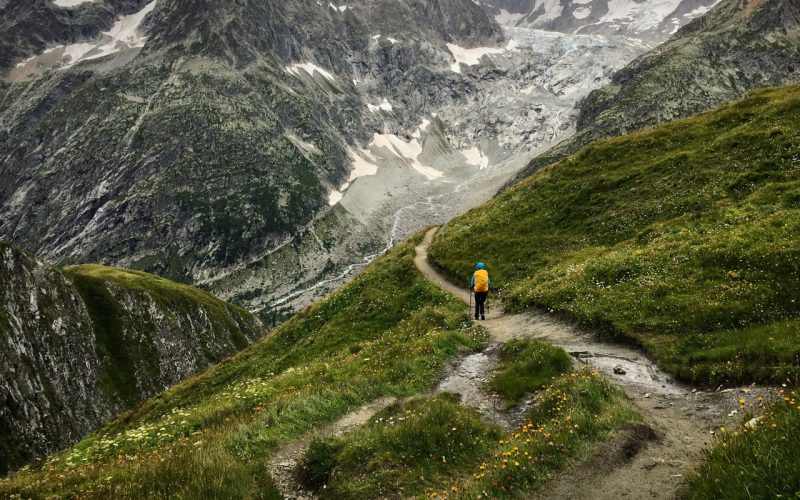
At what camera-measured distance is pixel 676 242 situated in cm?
2456

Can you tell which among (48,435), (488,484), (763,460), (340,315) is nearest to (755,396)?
(763,460)

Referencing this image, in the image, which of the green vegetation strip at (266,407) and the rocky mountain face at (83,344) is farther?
the rocky mountain face at (83,344)

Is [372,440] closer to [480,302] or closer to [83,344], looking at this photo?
[480,302]

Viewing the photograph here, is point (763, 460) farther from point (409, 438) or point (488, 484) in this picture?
point (409, 438)

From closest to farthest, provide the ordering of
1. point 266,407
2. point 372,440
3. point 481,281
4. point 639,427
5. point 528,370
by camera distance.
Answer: point 639,427
point 372,440
point 266,407
point 528,370
point 481,281

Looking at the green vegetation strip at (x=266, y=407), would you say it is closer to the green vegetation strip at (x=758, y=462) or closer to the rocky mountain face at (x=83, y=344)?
the green vegetation strip at (x=758, y=462)

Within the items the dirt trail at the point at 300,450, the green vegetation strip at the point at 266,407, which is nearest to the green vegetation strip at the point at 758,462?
the dirt trail at the point at 300,450

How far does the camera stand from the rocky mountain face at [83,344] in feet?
266

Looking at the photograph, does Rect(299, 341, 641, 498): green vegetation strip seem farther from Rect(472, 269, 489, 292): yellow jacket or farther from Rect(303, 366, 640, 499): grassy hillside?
Rect(472, 269, 489, 292): yellow jacket

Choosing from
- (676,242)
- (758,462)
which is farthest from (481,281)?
(758,462)

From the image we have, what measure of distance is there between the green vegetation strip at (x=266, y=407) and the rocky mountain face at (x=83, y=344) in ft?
191

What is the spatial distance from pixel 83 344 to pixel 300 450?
118 metres

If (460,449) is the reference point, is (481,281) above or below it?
above

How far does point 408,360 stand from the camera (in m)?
19.9
